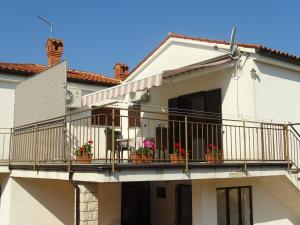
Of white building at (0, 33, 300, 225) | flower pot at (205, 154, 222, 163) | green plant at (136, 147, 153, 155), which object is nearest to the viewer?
green plant at (136, 147, 153, 155)

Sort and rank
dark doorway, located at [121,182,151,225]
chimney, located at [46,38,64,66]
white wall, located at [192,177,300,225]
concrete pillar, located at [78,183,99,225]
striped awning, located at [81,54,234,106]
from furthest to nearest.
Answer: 1. chimney, located at [46,38,64,66]
2. dark doorway, located at [121,182,151,225]
3. striped awning, located at [81,54,234,106]
4. white wall, located at [192,177,300,225]
5. concrete pillar, located at [78,183,99,225]

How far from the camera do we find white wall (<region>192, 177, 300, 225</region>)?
1287 centimetres

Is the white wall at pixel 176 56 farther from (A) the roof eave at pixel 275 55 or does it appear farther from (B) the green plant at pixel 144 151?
(B) the green plant at pixel 144 151

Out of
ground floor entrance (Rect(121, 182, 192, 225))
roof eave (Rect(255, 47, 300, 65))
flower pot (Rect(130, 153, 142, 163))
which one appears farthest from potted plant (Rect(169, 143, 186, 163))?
ground floor entrance (Rect(121, 182, 192, 225))

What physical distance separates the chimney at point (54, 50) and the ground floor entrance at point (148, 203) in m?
8.57

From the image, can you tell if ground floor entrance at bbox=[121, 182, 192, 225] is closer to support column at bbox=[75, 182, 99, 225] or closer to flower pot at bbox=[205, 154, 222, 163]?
flower pot at bbox=[205, 154, 222, 163]

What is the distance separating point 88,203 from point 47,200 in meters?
5.80

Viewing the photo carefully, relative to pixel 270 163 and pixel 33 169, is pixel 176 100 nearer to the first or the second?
pixel 270 163

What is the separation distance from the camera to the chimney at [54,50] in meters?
21.5

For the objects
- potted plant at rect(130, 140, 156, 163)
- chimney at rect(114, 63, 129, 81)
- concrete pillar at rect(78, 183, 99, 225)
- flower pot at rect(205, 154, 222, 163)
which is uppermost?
chimney at rect(114, 63, 129, 81)

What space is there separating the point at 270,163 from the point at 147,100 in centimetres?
712

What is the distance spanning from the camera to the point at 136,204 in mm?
17781

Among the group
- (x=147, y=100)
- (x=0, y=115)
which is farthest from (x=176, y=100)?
(x=0, y=115)

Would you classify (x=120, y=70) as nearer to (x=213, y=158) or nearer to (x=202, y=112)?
(x=202, y=112)
